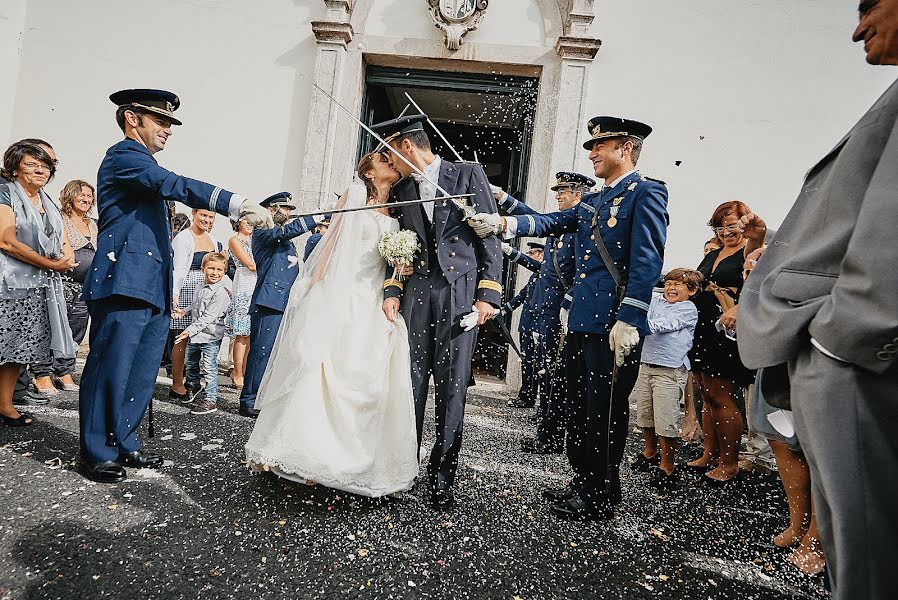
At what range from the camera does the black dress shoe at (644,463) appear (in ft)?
13.2

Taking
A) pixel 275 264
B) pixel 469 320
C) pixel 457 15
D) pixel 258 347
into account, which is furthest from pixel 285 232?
pixel 457 15

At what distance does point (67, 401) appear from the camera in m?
4.52

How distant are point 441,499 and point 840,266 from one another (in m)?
2.27

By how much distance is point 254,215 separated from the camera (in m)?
2.83

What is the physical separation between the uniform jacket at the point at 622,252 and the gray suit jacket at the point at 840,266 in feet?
4.24

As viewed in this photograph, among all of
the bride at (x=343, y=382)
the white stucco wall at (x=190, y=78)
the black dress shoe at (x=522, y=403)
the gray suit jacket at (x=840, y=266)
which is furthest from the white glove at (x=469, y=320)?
the white stucco wall at (x=190, y=78)

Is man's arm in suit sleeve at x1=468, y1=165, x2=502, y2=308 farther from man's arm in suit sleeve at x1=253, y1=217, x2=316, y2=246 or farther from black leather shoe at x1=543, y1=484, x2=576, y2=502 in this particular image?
man's arm in suit sleeve at x1=253, y1=217, x2=316, y2=246

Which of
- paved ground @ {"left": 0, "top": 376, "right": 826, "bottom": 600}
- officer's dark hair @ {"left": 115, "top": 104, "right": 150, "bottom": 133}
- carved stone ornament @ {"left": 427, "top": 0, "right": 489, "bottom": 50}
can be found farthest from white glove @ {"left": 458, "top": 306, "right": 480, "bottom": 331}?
carved stone ornament @ {"left": 427, "top": 0, "right": 489, "bottom": 50}

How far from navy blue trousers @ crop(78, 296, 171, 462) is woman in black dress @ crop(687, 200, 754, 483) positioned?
3.83 metres

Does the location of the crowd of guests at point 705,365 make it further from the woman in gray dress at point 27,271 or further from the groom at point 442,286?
the woman in gray dress at point 27,271

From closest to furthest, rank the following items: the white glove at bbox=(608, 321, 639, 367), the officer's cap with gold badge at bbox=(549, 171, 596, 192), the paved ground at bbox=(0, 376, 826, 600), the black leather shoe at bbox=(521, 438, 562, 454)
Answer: the paved ground at bbox=(0, 376, 826, 600)
the white glove at bbox=(608, 321, 639, 367)
the black leather shoe at bbox=(521, 438, 562, 454)
the officer's cap with gold badge at bbox=(549, 171, 596, 192)

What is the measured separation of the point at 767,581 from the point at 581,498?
93 centimetres

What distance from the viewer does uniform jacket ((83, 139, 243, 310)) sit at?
2.86m

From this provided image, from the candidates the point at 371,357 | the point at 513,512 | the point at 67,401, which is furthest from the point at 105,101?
the point at 513,512
